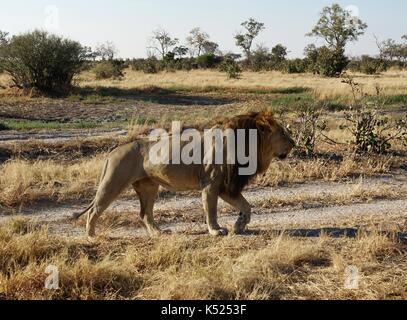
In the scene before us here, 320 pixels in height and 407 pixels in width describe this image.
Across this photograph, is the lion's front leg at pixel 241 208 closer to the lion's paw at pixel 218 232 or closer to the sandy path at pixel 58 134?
the lion's paw at pixel 218 232

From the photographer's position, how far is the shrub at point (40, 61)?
3344cm

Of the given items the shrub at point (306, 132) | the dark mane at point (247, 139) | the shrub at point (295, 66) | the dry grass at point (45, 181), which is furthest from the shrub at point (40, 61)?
the dark mane at point (247, 139)

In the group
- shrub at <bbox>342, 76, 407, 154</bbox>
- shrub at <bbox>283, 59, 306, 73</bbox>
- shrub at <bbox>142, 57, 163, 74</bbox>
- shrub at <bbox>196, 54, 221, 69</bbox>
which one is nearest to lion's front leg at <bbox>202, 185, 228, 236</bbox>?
shrub at <bbox>342, 76, 407, 154</bbox>

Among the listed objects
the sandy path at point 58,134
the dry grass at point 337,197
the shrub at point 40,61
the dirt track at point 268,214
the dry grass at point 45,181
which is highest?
the shrub at point 40,61

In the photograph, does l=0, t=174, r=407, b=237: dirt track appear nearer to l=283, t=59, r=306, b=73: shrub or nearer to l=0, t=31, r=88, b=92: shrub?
l=0, t=31, r=88, b=92: shrub

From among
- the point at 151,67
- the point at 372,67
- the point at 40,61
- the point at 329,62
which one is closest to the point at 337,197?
the point at 40,61

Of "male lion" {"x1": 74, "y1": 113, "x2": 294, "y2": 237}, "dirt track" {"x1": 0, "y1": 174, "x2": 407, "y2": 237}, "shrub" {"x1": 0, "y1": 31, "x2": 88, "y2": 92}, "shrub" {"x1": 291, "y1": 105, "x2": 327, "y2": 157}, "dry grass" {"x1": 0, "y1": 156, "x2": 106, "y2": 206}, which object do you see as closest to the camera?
"male lion" {"x1": 74, "y1": 113, "x2": 294, "y2": 237}

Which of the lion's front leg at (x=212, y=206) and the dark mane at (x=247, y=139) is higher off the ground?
the dark mane at (x=247, y=139)

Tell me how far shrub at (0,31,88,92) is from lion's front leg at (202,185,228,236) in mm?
27689

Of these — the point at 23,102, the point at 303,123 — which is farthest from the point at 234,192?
the point at 23,102

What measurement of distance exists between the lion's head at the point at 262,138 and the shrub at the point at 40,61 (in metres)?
27.6

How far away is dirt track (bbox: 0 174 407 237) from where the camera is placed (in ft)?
26.2
